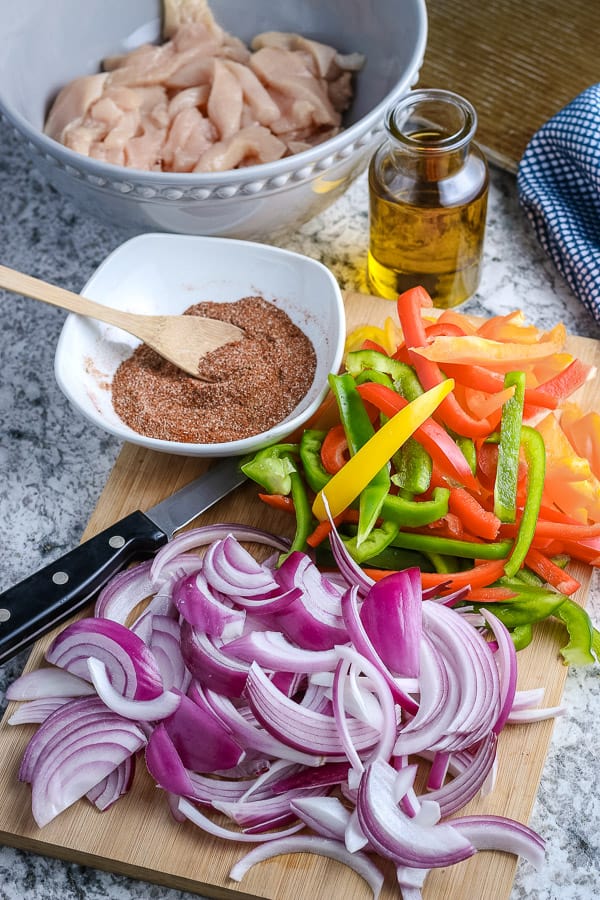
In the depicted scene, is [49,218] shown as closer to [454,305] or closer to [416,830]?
[454,305]

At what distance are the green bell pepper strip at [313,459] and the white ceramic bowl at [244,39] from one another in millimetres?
512

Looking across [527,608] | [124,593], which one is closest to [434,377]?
[527,608]

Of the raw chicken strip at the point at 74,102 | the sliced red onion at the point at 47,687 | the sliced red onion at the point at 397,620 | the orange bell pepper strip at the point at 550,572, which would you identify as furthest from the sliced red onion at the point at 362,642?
the raw chicken strip at the point at 74,102

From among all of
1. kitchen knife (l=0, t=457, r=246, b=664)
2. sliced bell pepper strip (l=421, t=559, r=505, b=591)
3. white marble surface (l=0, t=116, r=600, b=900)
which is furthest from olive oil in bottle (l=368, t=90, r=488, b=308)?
sliced bell pepper strip (l=421, t=559, r=505, b=591)

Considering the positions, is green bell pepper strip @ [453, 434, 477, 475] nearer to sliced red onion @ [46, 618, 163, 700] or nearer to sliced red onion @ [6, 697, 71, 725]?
sliced red onion @ [46, 618, 163, 700]

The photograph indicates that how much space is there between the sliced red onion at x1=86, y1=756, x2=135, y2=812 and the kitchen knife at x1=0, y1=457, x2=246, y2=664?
262 mm

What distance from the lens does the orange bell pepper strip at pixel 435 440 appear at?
1657mm

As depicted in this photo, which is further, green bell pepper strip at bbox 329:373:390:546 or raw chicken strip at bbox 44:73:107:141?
raw chicken strip at bbox 44:73:107:141

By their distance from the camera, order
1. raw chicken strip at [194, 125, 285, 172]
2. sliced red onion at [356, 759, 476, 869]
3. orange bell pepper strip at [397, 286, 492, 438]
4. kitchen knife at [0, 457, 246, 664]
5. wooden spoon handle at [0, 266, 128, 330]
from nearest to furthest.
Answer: sliced red onion at [356, 759, 476, 869], kitchen knife at [0, 457, 246, 664], orange bell pepper strip at [397, 286, 492, 438], wooden spoon handle at [0, 266, 128, 330], raw chicken strip at [194, 125, 285, 172]

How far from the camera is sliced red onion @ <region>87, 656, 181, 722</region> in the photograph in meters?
1.51

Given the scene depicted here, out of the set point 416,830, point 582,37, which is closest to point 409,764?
point 416,830

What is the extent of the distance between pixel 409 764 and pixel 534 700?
0.74ft

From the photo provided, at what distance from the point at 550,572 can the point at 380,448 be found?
1.21 feet

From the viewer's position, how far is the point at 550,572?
1.68m
